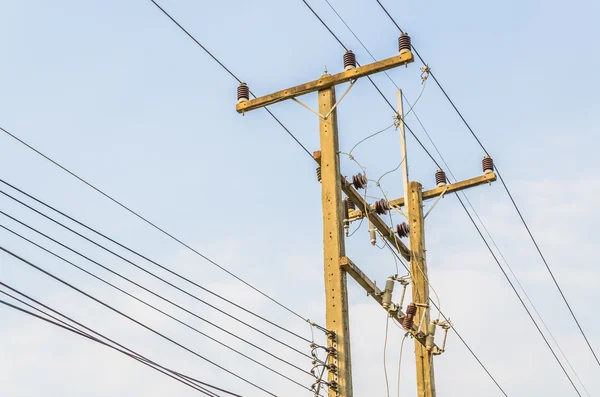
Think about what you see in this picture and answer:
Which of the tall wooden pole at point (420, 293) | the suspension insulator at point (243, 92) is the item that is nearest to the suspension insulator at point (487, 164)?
the tall wooden pole at point (420, 293)

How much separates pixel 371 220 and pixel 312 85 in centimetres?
234

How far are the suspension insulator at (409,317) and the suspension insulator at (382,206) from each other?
4.77ft

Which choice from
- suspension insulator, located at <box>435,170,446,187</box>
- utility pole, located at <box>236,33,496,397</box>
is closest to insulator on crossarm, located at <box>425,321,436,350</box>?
utility pole, located at <box>236,33,496,397</box>

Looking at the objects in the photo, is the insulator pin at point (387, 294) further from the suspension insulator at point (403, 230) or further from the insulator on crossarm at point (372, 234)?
the suspension insulator at point (403, 230)

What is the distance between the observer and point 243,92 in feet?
47.0

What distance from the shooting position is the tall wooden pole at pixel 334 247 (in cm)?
1262

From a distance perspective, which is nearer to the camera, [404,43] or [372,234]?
[404,43]

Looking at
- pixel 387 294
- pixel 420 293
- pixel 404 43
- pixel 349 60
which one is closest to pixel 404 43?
pixel 404 43

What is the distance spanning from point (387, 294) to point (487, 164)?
5.06m

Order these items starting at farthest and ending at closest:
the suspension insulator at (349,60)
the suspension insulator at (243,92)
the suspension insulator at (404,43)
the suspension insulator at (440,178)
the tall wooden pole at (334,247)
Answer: the suspension insulator at (440,178) < the suspension insulator at (243,92) < the suspension insulator at (349,60) < the suspension insulator at (404,43) < the tall wooden pole at (334,247)

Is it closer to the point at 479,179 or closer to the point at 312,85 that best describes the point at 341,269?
the point at 312,85

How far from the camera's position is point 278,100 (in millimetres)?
14297

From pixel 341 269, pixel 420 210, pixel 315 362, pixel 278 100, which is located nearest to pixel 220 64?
pixel 278 100

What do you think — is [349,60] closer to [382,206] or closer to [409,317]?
[382,206]
